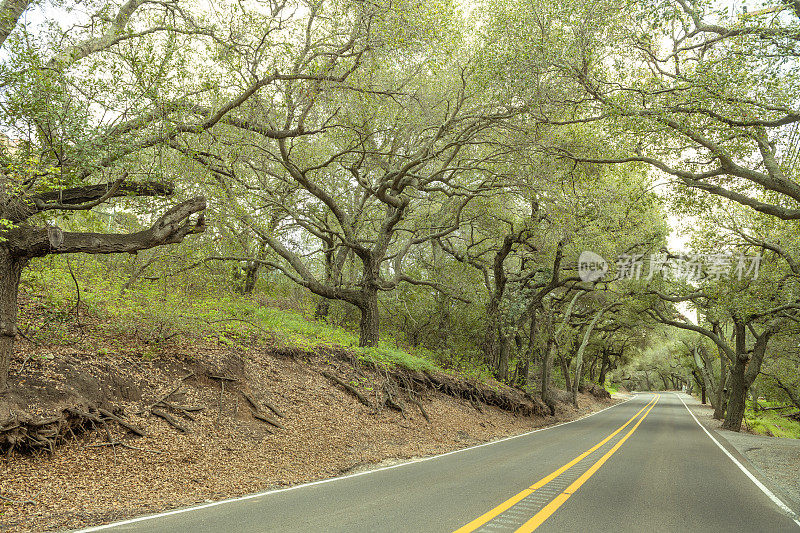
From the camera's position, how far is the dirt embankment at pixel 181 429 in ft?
19.4

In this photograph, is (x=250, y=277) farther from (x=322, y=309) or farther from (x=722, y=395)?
(x=722, y=395)

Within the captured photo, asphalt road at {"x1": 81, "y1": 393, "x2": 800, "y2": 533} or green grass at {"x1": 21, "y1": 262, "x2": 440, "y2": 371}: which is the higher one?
green grass at {"x1": 21, "y1": 262, "x2": 440, "y2": 371}

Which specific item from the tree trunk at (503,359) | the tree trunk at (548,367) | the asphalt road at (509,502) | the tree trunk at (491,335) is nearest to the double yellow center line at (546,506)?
the asphalt road at (509,502)

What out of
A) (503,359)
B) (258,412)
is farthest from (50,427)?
(503,359)

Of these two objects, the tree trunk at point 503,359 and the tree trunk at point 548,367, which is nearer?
the tree trunk at point 503,359

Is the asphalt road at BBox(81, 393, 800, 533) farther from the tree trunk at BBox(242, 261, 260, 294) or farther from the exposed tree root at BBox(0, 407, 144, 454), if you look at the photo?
the tree trunk at BBox(242, 261, 260, 294)

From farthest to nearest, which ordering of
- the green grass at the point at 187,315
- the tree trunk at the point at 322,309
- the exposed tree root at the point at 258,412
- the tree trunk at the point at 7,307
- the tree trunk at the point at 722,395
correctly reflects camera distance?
the tree trunk at the point at 722,395, the tree trunk at the point at 322,309, the green grass at the point at 187,315, the exposed tree root at the point at 258,412, the tree trunk at the point at 7,307

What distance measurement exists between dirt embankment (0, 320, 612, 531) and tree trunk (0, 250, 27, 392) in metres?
0.46

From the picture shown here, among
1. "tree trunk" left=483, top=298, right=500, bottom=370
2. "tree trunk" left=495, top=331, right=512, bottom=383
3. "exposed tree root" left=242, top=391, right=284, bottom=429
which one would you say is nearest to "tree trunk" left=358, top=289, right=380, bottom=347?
"exposed tree root" left=242, top=391, right=284, bottom=429

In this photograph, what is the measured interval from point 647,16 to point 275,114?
8.61m

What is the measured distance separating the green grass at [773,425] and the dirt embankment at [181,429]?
2546 cm

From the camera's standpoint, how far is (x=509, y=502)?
622 centimetres

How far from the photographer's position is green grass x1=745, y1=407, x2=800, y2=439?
28406mm

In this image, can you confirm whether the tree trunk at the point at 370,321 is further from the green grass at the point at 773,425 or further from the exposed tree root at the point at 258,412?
the green grass at the point at 773,425
